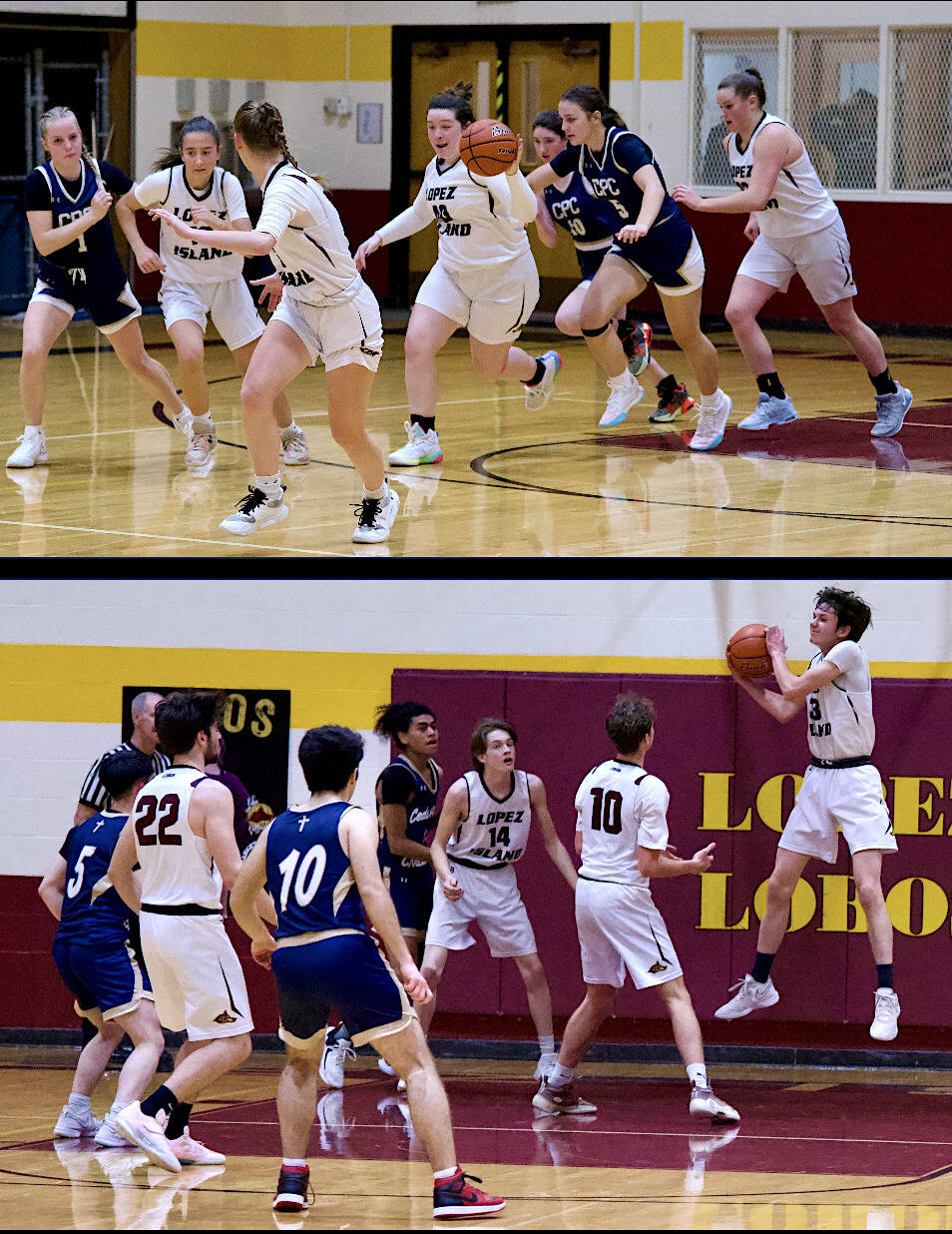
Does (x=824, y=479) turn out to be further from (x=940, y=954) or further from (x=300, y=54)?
(x=300, y=54)


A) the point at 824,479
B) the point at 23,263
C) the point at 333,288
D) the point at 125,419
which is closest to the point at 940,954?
the point at 824,479

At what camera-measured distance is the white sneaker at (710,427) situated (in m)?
9.73

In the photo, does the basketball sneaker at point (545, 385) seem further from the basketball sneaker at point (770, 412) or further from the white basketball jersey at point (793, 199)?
the white basketball jersey at point (793, 199)

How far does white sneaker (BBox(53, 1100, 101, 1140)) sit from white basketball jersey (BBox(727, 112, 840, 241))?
5.90 m

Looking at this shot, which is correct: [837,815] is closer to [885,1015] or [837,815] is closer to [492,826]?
[885,1015]

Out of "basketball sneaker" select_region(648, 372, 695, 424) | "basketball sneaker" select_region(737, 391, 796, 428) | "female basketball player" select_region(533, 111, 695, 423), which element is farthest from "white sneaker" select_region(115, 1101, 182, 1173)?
Result: "basketball sneaker" select_region(648, 372, 695, 424)

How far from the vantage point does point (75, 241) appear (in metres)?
9.43

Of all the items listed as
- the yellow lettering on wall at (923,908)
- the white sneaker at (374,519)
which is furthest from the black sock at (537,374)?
the yellow lettering on wall at (923,908)

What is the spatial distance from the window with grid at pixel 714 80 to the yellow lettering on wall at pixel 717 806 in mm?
9705

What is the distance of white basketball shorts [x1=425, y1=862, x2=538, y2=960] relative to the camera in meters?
7.01

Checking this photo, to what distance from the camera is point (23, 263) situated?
57.5ft

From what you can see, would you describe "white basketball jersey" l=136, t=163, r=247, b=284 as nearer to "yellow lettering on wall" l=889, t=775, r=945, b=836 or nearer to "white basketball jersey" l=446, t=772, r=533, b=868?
"white basketball jersey" l=446, t=772, r=533, b=868

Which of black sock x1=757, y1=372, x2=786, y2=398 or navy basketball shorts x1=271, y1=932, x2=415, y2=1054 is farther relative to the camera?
black sock x1=757, y1=372, x2=786, y2=398

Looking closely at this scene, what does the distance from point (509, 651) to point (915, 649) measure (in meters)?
1.65
